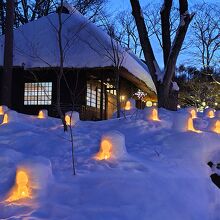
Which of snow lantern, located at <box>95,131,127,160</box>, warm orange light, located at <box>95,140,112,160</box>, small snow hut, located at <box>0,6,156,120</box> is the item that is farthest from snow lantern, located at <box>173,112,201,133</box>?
small snow hut, located at <box>0,6,156,120</box>

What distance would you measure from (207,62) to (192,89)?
276 cm

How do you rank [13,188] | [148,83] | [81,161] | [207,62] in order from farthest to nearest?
[207,62] < [148,83] < [81,161] < [13,188]

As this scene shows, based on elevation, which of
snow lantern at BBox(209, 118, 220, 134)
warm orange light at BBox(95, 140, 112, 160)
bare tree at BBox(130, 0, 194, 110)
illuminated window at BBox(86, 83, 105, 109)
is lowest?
warm orange light at BBox(95, 140, 112, 160)

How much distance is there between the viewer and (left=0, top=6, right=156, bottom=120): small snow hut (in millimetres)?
15391

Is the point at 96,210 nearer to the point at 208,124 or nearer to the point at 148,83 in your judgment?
the point at 208,124

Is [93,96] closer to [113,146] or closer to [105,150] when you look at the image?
[105,150]

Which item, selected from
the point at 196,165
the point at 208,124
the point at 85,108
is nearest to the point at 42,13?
the point at 85,108

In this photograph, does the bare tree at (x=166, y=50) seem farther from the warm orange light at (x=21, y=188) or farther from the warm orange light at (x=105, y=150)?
the warm orange light at (x=21, y=188)

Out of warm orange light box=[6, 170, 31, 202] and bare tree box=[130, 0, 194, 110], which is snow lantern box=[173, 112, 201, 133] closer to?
warm orange light box=[6, 170, 31, 202]

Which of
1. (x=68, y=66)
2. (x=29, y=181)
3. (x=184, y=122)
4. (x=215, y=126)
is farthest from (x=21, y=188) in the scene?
(x=68, y=66)

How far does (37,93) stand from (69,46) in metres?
2.56

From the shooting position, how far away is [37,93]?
17.1 meters

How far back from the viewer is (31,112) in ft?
55.3

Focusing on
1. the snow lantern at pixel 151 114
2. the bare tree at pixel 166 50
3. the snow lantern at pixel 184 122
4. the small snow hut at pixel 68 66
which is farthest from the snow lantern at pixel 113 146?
the small snow hut at pixel 68 66
